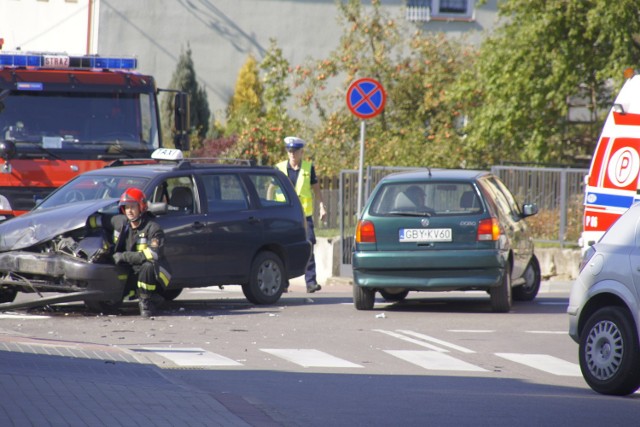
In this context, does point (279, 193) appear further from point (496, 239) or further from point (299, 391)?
point (299, 391)

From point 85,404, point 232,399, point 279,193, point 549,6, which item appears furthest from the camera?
point 549,6

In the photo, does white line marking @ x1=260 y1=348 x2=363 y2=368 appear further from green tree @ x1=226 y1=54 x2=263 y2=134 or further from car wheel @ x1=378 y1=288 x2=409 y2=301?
green tree @ x1=226 y1=54 x2=263 y2=134

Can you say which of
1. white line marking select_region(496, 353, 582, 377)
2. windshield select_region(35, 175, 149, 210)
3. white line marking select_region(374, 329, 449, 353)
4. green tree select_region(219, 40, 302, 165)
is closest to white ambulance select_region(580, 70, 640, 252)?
white line marking select_region(374, 329, 449, 353)

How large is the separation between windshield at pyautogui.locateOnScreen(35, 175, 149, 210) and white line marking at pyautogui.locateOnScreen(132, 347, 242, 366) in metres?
3.68

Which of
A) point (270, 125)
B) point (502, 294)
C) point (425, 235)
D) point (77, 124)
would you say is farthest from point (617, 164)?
point (270, 125)

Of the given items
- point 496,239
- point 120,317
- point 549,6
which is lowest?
point 120,317

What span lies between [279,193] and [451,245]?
2803 millimetres

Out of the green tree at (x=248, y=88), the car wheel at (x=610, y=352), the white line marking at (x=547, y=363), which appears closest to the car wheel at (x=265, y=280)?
the white line marking at (x=547, y=363)

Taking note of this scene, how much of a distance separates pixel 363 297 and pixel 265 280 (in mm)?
1335

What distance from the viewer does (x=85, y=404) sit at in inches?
311

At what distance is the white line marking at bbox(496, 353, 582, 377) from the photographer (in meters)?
10.6

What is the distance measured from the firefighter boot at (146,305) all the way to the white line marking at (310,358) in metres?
2.62

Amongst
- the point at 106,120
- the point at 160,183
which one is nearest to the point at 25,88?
the point at 106,120

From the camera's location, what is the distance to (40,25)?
105ft
